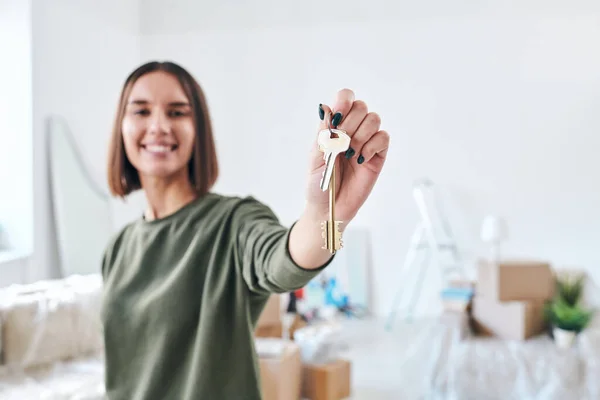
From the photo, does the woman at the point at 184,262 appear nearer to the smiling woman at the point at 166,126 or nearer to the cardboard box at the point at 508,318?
the smiling woman at the point at 166,126

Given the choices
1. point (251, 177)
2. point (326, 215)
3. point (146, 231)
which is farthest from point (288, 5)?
point (326, 215)

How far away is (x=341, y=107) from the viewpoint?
0.57 meters

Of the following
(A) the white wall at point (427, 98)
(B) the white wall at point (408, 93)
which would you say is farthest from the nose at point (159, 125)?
(A) the white wall at point (427, 98)

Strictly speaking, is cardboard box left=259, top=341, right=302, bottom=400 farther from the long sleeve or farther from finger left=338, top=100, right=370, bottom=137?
finger left=338, top=100, right=370, bottom=137

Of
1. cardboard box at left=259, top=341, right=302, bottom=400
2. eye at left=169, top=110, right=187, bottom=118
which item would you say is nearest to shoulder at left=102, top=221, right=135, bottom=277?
eye at left=169, top=110, right=187, bottom=118

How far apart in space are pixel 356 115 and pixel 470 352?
214 centimetres

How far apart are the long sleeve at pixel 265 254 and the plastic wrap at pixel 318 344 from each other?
69.4 inches

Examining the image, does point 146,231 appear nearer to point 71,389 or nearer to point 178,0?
point 71,389

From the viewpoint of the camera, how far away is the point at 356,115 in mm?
575

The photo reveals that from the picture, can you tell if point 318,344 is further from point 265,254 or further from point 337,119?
point 337,119

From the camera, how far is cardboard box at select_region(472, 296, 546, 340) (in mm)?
2570

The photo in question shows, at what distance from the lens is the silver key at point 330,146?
527mm

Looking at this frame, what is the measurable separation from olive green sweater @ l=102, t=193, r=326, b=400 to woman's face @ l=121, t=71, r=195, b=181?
3.3 inches

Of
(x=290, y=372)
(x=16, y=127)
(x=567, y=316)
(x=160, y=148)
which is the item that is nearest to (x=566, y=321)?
(x=567, y=316)
